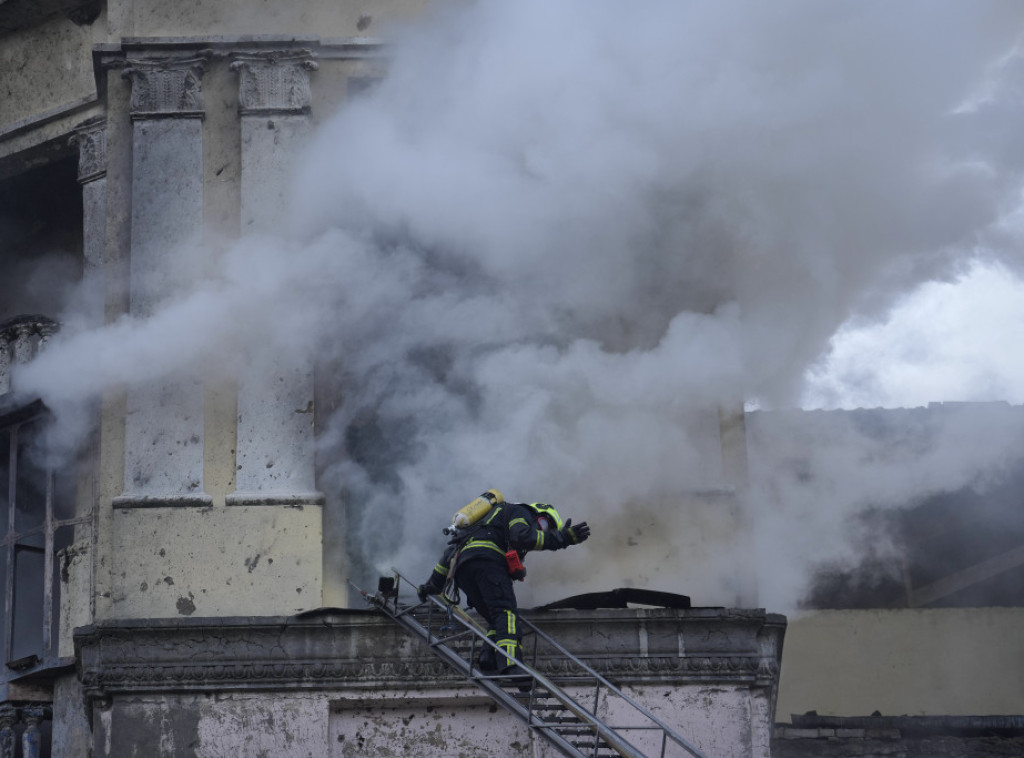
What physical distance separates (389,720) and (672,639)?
6.63 ft

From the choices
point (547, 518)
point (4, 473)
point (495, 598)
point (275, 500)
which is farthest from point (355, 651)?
point (4, 473)

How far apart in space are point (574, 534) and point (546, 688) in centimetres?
131

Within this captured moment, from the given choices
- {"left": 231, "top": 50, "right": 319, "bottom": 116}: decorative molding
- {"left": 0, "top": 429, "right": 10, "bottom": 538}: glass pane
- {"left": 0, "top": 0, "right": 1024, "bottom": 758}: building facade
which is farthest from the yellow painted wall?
{"left": 0, "top": 429, "right": 10, "bottom": 538}: glass pane

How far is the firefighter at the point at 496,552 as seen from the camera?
11562mm

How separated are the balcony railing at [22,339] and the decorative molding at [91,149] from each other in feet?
4.12

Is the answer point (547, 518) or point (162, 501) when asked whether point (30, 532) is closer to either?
point (162, 501)

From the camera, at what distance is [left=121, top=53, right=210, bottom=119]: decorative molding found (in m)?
14.6

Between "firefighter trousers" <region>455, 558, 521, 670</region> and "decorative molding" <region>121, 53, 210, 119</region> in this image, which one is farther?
"decorative molding" <region>121, 53, 210, 119</region>

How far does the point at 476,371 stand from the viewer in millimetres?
13922

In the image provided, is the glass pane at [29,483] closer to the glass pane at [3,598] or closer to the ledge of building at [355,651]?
the glass pane at [3,598]

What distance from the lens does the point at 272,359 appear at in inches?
545

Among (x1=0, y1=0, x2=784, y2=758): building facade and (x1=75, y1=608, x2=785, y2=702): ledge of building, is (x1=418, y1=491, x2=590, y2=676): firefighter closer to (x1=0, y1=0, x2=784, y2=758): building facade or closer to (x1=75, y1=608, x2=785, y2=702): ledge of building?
(x1=75, y1=608, x2=785, y2=702): ledge of building

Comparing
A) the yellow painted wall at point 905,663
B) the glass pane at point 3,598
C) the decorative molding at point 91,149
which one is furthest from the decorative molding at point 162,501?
the yellow painted wall at point 905,663

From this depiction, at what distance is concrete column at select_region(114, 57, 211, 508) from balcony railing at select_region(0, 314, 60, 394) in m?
1.33
